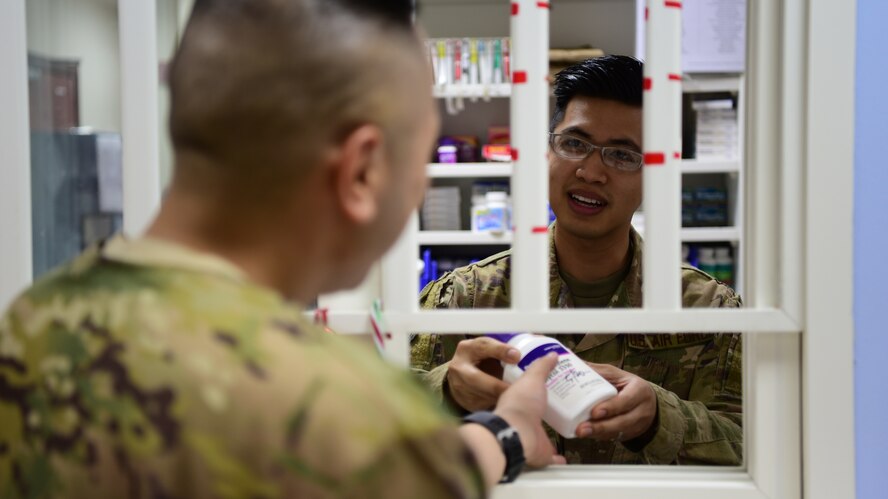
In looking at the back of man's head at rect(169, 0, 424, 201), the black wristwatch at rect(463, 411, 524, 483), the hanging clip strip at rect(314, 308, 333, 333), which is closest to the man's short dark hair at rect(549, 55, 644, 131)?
A: the hanging clip strip at rect(314, 308, 333, 333)

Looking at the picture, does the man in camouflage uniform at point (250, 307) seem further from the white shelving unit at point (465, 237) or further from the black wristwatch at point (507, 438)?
the white shelving unit at point (465, 237)

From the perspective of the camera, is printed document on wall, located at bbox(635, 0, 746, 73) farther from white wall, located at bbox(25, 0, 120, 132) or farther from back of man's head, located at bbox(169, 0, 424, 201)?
back of man's head, located at bbox(169, 0, 424, 201)

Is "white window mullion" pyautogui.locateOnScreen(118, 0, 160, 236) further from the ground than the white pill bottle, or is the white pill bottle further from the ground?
"white window mullion" pyautogui.locateOnScreen(118, 0, 160, 236)

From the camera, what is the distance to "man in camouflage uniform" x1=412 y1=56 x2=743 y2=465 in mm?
1634

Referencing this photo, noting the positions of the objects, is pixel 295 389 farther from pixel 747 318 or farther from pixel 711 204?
pixel 711 204

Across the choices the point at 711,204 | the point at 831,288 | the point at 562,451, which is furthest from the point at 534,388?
the point at 711,204

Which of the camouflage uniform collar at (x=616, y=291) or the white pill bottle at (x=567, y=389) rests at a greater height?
the camouflage uniform collar at (x=616, y=291)

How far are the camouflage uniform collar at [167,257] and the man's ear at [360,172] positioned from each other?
0.32 ft

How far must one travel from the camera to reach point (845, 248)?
3.57ft

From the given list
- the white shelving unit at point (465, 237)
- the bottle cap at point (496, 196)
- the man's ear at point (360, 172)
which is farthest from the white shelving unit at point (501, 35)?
the man's ear at point (360, 172)

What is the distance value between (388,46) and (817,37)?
0.66 m

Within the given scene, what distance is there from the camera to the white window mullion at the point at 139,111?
3.69ft

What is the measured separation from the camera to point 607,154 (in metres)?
1.68

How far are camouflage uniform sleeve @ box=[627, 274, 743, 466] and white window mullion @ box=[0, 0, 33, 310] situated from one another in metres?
0.97
